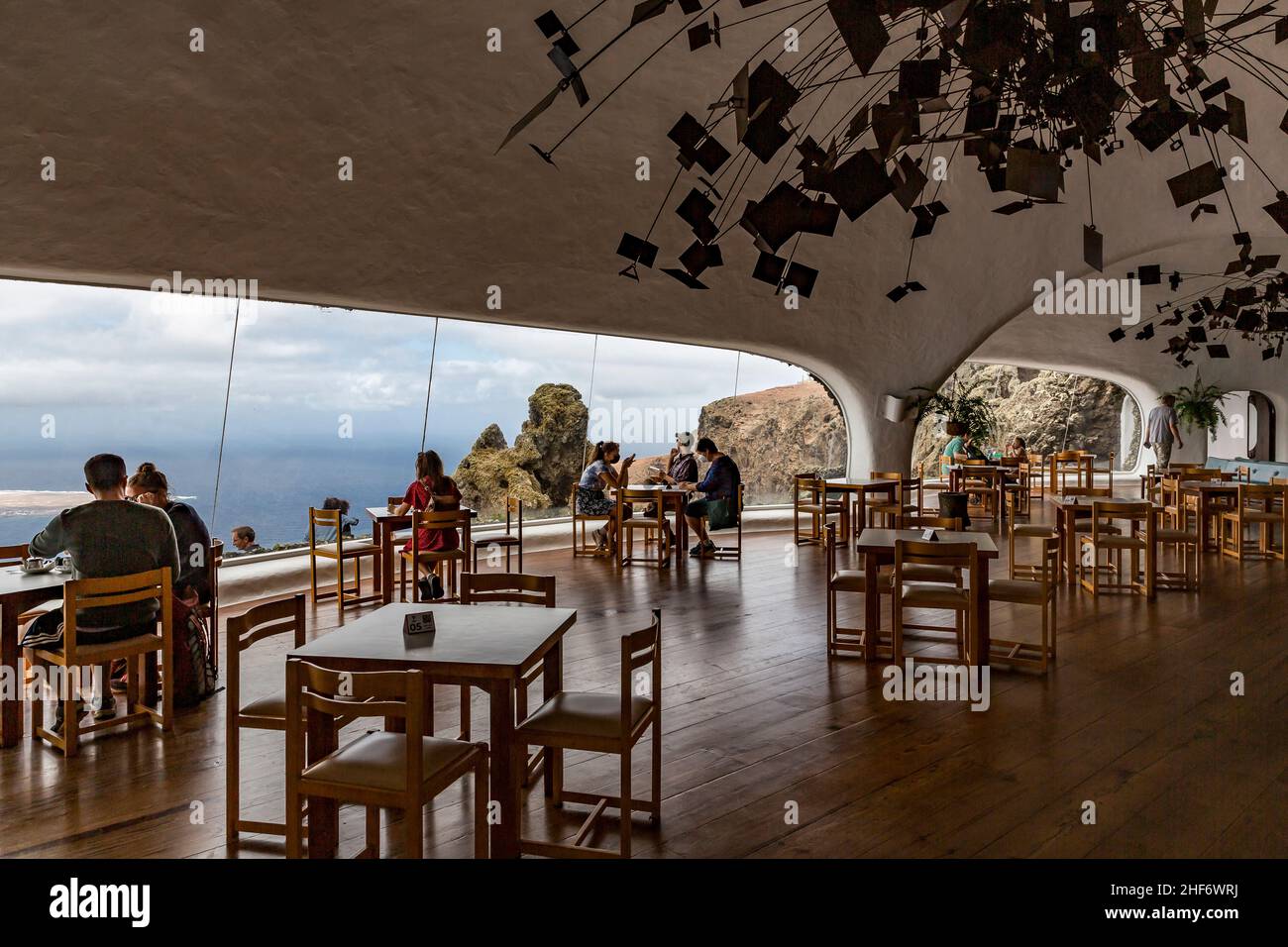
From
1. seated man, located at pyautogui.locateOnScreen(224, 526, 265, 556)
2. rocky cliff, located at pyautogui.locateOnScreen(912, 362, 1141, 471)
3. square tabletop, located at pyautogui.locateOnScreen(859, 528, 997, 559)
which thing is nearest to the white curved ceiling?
seated man, located at pyautogui.locateOnScreen(224, 526, 265, 556)

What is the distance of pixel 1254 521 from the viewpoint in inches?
343

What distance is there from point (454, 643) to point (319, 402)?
6.11 meters

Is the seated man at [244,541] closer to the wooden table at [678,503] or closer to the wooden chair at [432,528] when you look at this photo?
the wooden chair at [432,528]

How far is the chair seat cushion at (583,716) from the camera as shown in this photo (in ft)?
9.16

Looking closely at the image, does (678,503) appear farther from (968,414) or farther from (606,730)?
(968,414)

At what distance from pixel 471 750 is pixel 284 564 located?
5691mm

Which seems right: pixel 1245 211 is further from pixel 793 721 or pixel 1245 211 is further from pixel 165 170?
pixel 165 170

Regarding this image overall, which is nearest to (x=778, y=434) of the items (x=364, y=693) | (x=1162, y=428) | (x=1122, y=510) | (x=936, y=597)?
(x=1122, y=510)

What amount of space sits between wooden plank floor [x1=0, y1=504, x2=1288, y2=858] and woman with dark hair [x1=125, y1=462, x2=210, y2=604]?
0.65 metres

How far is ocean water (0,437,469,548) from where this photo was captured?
20.9 ft

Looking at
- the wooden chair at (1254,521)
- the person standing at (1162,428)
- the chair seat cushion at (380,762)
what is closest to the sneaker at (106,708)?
the chair seat cushion at (380,762)

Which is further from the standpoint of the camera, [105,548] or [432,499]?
[432,499]

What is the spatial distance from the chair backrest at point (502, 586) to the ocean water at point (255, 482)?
10.1 feet

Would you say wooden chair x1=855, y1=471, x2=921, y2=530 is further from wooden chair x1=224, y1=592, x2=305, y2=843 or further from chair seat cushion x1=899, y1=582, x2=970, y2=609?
wooden chair x1=224, y1=592, x2=305, y2=843
